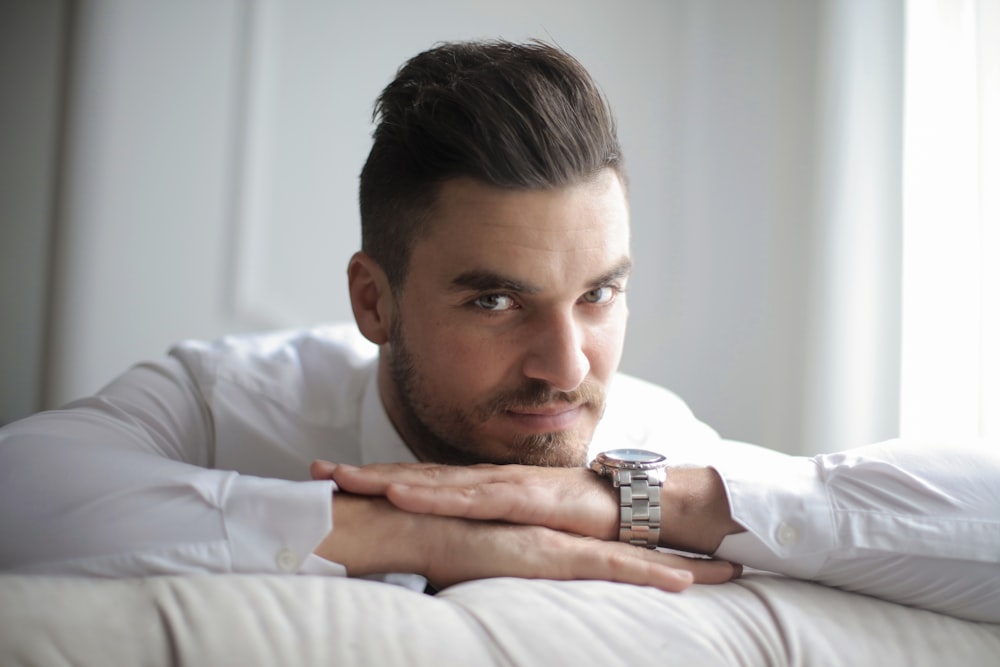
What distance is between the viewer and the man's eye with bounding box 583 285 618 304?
1354 millimetres

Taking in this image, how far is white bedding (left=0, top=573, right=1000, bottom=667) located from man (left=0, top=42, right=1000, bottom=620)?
0.23ft

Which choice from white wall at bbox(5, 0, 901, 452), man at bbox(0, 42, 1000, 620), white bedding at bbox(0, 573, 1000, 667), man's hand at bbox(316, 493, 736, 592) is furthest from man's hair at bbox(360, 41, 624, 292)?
white wall at bbox(5, 0, 901, 452)

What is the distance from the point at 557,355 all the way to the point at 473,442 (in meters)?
0.22

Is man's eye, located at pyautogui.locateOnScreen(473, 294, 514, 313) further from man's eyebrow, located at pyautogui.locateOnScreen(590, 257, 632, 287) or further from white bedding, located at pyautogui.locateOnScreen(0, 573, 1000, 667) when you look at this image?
white bedding, located at pyautogui.locateOnScreen(0, 573, 1000, 667)

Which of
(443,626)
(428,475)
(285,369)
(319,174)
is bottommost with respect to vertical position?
(443,626)

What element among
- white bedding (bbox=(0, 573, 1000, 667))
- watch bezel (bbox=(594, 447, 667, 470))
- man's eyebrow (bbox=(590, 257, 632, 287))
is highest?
man's eyebrow (bbox=(590, 257, 632, 287))

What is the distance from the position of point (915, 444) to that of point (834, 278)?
4.27 feet

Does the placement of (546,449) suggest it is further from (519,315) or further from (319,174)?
(319,174)

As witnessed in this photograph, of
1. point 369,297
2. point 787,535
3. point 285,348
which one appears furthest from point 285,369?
point 787,535

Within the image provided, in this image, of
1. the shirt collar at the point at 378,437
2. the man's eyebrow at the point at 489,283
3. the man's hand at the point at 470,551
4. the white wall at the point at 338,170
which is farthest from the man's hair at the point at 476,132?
the white wall at the point at 338,170

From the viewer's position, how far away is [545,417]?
1315mm

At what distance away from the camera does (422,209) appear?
141 centimetres

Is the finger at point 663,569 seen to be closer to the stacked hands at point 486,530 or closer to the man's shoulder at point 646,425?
the stacked hands at point 486,530

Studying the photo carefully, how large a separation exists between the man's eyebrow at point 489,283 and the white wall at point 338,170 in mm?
1593
